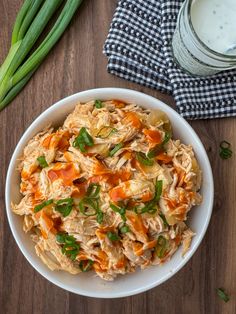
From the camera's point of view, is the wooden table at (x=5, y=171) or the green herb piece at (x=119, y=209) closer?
the green herb piece at (x=119, y=209)

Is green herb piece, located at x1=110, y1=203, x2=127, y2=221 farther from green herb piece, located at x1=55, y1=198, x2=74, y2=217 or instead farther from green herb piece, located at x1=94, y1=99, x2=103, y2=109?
green herb piece, located at x1=94, y1=99, x2=103, y2=109

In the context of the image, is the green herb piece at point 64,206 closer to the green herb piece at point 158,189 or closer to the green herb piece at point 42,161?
the green herb piece at point 42,161

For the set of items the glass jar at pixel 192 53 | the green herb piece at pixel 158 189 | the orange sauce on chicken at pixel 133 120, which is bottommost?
the green herb piece at pixel 158 189

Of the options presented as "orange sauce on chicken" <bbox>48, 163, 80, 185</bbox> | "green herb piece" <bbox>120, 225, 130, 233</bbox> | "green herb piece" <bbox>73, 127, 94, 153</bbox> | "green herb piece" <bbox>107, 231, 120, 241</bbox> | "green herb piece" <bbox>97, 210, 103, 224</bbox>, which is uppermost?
"green herb piece" <bbox>73, 127, 94, 153</bbox>

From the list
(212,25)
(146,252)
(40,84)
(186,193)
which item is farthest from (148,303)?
(212,25)

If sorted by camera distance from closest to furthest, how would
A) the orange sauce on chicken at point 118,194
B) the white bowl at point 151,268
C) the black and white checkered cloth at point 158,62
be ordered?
the orange sauce on chicken at point 118,194
the white bowl at point 151,268
the black and white checkered cloth at point 158,62

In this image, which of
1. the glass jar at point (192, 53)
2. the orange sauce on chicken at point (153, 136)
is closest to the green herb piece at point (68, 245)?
the orange sauce on chicken at point (153, 136)

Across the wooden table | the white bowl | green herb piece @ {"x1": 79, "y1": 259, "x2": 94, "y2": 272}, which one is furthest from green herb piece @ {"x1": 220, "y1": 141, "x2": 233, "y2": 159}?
green herb piece @ {"x1": 79, "y1": 259, "x2": 94, "y2": 272}
